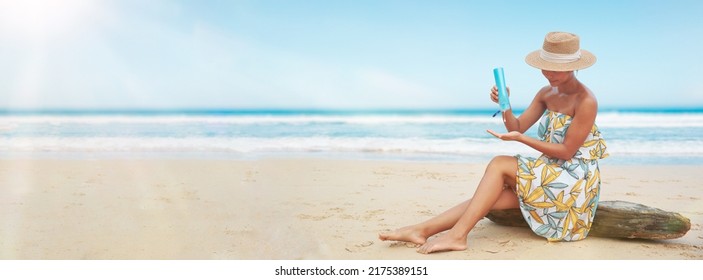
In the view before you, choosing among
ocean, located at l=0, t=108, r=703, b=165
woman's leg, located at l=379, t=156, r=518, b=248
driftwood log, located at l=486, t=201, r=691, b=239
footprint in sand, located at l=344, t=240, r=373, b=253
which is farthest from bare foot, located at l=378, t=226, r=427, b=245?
ocean, located at l=0, t=108, r=703, b=165

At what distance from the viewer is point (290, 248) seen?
145 inches

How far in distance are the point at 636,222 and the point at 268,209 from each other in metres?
2.52

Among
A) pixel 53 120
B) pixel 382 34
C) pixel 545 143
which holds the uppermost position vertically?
pixel 382 34

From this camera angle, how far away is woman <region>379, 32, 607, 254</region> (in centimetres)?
319

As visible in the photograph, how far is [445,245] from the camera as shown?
10.9 feet

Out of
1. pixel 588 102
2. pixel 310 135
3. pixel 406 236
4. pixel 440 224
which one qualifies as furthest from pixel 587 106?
pixel 310 135

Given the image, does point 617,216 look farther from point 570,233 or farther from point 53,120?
point 53,120

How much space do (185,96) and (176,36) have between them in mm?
2211

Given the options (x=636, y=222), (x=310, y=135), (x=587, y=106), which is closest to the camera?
(x=587, y=106)

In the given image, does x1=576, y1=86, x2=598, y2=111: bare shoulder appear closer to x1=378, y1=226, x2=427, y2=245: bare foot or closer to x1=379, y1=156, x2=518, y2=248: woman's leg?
x1=379, y1=156, x2=518, y2=248: woman's leg

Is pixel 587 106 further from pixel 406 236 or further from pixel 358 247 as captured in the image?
pixel 358 247

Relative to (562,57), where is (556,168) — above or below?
below

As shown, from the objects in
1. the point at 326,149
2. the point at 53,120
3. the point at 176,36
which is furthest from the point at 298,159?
the point at 176,36

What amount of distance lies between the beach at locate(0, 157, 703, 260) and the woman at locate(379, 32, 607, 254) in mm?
134
